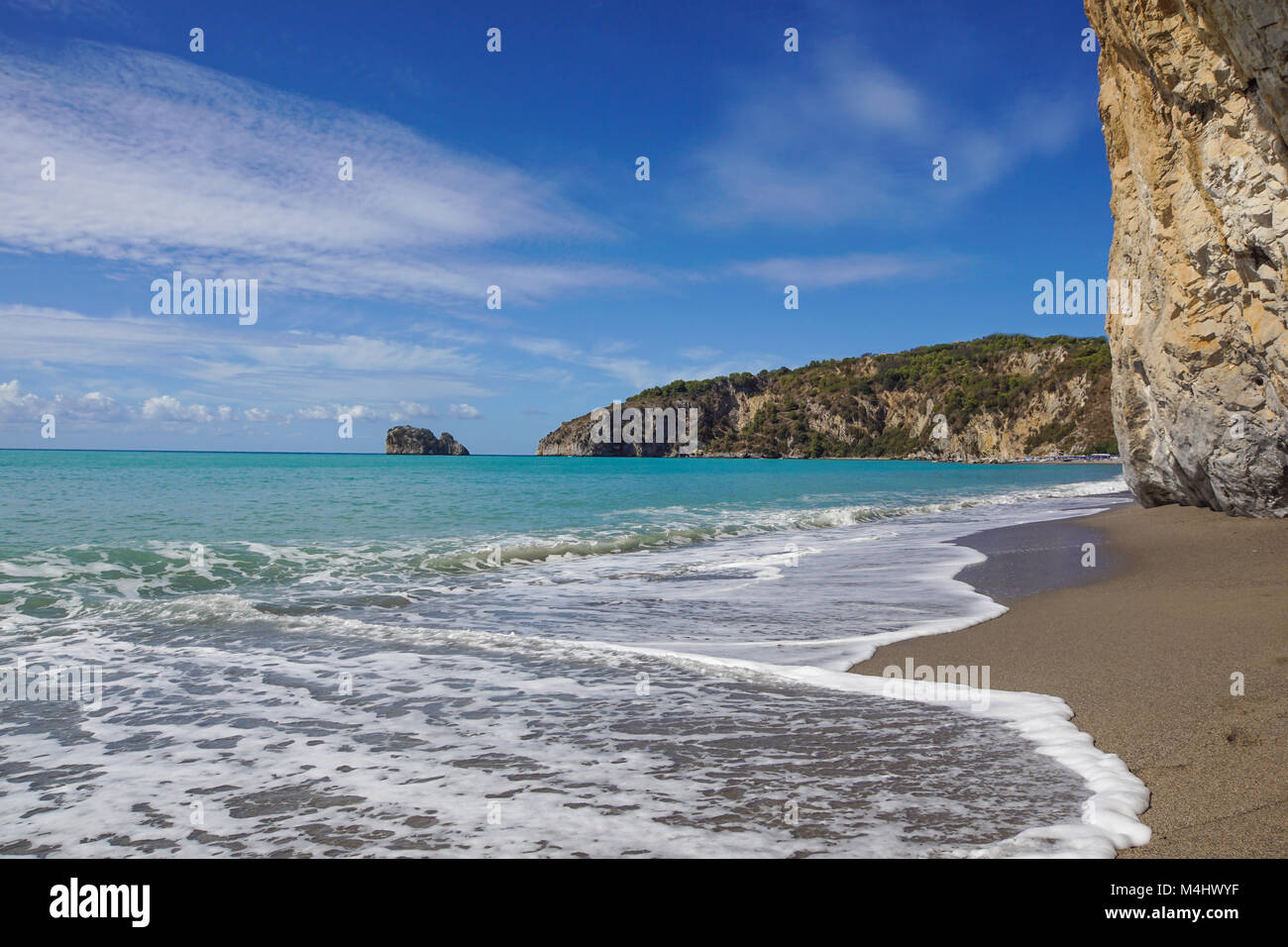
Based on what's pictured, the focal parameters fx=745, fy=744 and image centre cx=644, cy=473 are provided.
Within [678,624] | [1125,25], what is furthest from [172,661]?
[1125,25]

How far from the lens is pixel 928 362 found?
546 feet

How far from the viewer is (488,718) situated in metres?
5.18

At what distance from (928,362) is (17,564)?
6813 inches

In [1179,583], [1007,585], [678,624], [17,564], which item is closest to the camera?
[678,624]

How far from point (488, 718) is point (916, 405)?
165140mm

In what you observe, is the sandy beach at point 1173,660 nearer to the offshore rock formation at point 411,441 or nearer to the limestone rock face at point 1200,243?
the limestone rock face at point 1200,243

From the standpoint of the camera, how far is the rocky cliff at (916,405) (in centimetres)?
12388

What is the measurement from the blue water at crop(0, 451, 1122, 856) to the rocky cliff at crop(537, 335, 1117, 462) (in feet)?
414

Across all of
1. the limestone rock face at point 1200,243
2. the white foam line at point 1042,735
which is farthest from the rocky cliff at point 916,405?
the white foam line at point 1042,735

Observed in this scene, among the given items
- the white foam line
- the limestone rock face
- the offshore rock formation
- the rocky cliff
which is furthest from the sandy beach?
the offshore rock formation

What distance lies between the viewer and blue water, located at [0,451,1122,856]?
3496 millimetres

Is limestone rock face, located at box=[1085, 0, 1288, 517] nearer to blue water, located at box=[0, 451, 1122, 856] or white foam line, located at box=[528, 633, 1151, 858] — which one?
blue water, located at box=[0, 451, 1122, 856]

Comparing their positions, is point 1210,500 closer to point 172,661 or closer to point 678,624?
point 678,624
